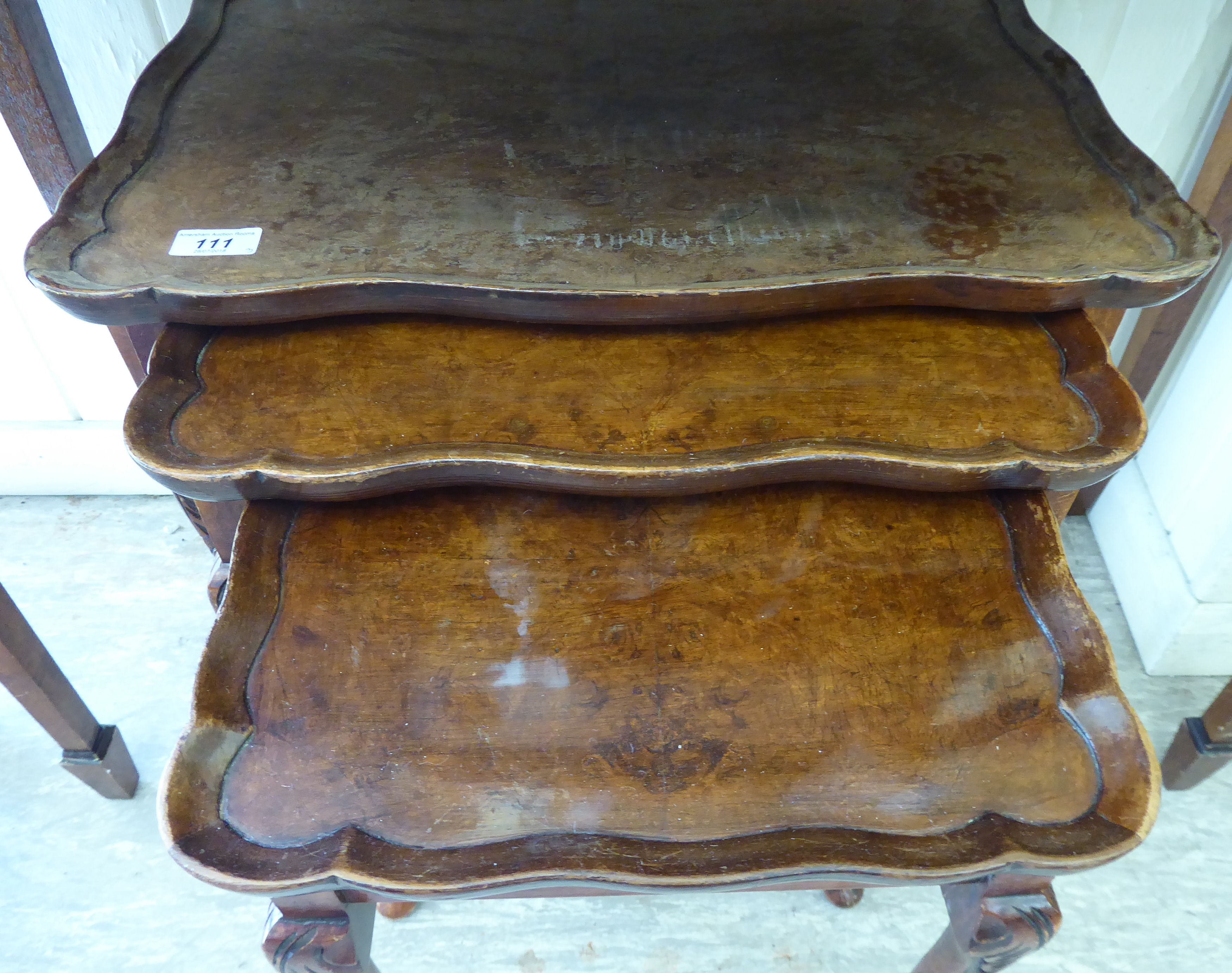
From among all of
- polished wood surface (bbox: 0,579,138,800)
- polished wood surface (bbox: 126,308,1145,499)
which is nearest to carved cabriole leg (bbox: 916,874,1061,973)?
polished wood surface (bbox: 126,308,1145,499)

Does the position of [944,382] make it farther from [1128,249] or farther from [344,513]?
[344,513]

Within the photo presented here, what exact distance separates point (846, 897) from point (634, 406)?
2.79ft

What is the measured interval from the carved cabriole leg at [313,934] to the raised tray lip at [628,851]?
9cm

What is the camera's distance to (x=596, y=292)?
0.77 metres

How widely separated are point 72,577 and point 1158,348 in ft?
6.40

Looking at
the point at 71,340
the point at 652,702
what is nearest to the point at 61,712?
the point at 71,340

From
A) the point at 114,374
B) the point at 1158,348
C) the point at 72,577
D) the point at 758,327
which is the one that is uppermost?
the point at 758,327

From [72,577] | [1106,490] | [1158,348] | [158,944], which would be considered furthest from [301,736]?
[1106,490]

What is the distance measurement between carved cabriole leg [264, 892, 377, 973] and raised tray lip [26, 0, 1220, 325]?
495 millimetres

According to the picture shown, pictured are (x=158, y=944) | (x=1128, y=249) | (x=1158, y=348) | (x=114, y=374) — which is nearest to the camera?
(x=1128, y=249)

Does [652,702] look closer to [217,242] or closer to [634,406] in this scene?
[634,406]

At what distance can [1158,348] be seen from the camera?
151 centimetres

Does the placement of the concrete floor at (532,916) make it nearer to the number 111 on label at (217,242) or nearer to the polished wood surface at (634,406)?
the polished wood surface at (634,406)

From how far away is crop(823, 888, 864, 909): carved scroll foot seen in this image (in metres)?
1.26
